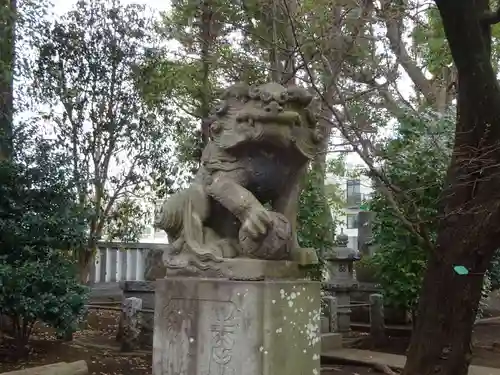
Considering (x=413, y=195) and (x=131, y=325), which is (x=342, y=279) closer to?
(x=413, y=195)

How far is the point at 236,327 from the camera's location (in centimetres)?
369

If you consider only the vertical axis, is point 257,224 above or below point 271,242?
above

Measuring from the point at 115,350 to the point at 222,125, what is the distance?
5959 millimetres

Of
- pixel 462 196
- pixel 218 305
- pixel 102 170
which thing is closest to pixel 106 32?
pixel 102 170

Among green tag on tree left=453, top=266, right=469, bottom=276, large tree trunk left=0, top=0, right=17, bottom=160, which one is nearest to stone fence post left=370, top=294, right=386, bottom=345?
green tag on tree left=453, top=266, right=469, bottom=276

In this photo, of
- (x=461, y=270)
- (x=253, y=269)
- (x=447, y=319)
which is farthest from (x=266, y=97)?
(x=447, y=319)

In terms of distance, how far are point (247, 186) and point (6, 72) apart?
488cm

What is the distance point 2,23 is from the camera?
7191mm

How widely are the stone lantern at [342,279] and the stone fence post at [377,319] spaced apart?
2.23 ft

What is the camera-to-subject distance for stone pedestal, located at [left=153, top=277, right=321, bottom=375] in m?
3.65

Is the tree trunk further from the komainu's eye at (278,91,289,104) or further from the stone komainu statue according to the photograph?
the komainu's eye at (278,91,289,104)

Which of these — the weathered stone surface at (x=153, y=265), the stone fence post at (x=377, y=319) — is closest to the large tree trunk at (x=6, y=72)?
the weathered stone surface at (x=153, y=265)

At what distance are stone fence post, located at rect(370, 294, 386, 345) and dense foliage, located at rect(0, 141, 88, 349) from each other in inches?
199

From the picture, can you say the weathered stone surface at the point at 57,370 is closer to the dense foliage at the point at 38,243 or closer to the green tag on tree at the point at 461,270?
the dense foliage at the point at 38,243
